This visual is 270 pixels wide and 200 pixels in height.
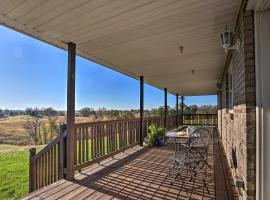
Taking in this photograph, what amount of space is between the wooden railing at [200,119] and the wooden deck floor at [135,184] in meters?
10.3

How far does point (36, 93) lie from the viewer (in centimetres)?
1556

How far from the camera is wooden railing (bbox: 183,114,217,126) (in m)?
14.3

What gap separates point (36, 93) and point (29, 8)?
14.7 metres

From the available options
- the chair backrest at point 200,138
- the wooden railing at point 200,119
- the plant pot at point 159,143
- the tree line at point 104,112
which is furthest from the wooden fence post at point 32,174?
the wooden railing at point 200,119

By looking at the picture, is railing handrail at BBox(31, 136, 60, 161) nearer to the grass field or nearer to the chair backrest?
the grass field

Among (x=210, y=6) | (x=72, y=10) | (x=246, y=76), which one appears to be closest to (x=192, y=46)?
(x=210, y=6)

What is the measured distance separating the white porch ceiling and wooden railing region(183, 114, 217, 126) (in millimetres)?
10592

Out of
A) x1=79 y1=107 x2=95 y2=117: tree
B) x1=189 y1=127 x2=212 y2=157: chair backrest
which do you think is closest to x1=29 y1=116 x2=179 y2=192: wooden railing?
x1=189 y1=127 x2=212 y2=157: chair backrest

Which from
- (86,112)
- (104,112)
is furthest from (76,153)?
(104,112)

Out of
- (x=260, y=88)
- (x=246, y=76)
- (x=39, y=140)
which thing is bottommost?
(x=39, y=140)

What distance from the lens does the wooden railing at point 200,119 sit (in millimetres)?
14273

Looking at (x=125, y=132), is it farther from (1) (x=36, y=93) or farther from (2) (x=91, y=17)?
(1) (x=36, y=93)

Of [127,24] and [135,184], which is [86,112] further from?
[127,24]

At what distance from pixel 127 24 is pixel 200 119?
42.7ft
